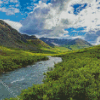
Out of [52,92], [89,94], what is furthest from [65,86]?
[89,94]

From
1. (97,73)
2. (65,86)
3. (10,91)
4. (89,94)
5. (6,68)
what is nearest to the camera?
(89,94)

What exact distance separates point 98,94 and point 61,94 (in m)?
4.90

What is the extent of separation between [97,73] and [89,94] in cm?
753

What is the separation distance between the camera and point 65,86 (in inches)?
539

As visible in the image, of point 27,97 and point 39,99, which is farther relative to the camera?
point 27,97

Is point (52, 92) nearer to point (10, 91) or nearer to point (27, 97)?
point (27, 97)

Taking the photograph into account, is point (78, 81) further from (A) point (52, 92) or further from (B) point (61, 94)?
(A) point (52, 92)

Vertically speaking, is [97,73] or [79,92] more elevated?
[97,73]

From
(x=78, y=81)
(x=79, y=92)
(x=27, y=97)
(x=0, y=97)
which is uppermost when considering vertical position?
(x=78, y=81)

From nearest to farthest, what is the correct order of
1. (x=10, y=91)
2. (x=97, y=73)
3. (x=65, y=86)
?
(x=65, y=86), (x=97, y=73), (x=10, y=91)

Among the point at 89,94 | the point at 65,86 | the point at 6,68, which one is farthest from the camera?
the point at 6,68

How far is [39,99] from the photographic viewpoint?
1179 centimetres

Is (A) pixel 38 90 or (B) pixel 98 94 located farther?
(A) pixel 38 90

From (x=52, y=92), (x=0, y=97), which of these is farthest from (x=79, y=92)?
(x=0, y=97)
